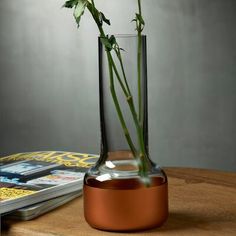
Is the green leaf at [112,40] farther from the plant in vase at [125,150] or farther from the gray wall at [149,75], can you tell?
the gray wall at [149,75]

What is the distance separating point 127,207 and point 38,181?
236mm

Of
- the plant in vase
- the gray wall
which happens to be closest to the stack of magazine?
the plant in vase

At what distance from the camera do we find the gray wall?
2178 millimetres

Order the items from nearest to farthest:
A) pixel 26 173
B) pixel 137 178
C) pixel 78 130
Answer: pixel 137 178
pixel 26 173
pixel 78 130

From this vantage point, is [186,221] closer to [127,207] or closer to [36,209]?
[127,207]

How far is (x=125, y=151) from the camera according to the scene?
0.68 meters

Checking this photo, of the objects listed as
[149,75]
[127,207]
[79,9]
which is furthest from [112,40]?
[149,75]

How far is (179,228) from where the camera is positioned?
0.70m

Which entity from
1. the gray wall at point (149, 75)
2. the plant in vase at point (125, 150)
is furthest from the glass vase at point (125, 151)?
the gray wall at point (149, 75)

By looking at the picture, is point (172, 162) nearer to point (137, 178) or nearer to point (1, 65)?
point (1, 65)

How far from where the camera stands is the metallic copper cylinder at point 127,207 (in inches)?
26.3

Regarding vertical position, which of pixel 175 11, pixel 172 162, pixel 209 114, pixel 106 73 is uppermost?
pixel 175 11

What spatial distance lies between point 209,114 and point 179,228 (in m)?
1.55

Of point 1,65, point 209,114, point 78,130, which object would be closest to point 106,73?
A: point 209,114
